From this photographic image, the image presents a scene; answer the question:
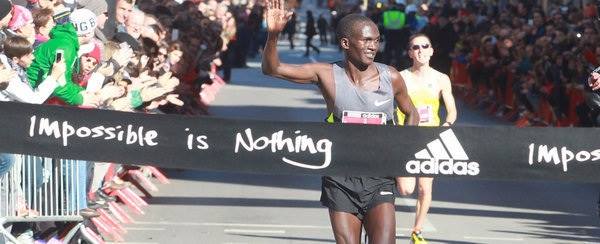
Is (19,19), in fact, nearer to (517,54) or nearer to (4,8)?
(4,8)

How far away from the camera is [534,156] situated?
9.09 metres

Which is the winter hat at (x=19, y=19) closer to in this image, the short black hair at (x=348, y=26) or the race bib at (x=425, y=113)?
the race bib at (x=425, y=113)

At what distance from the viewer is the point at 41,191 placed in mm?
11031

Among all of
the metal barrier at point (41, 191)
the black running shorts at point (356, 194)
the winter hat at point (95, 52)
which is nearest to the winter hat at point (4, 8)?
the metal barrier at point (41, 191)

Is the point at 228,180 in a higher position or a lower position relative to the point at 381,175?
lower

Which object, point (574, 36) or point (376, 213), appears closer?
point (376, 213)

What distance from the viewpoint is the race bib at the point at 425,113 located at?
41.9 feet

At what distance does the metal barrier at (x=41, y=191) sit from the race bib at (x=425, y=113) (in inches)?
111

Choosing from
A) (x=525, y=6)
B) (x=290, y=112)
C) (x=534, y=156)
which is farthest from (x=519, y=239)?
(x=525, y=6)

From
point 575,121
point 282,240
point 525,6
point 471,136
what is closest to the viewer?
point 471,136

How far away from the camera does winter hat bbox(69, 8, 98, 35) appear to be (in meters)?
13.5

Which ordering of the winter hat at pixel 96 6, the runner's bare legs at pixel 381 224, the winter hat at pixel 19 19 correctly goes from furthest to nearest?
the winter hat at pixel 96 6 < the winter hat at pixel 19 19 < the runner's bare legs at pixel 381 224

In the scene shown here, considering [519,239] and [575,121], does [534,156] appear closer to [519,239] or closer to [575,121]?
[519,239]

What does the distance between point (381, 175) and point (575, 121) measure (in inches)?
524
